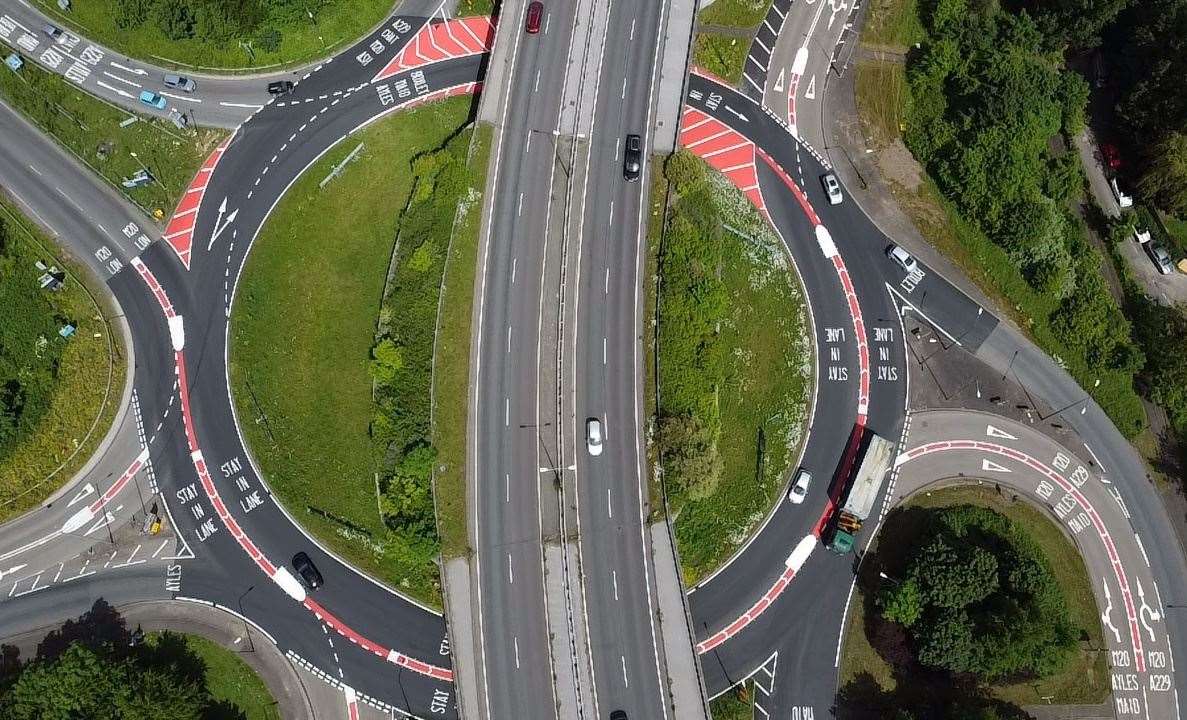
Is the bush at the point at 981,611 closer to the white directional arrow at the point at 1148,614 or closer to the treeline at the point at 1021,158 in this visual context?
the white directional arrow at the point at 1148,614

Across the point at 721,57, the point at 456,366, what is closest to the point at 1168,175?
the point at 721,57

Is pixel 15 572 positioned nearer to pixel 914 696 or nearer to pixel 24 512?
pixel 24 512

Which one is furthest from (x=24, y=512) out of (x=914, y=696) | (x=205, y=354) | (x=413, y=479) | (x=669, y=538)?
(x=914, y=696)

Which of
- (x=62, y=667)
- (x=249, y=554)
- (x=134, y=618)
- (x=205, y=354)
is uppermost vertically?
(x=205, y=354)

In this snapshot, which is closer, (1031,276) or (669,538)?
(669,538)

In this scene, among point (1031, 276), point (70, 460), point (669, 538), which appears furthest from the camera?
point (1031, 276)

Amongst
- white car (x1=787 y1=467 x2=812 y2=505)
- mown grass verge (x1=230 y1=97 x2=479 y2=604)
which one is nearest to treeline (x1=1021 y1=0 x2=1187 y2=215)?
white car (x1=787 y1=467 x2=812 y2=505)

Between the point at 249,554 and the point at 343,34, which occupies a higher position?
the point at 343,34

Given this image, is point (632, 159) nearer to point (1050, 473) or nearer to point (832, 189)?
point (832, 189)
